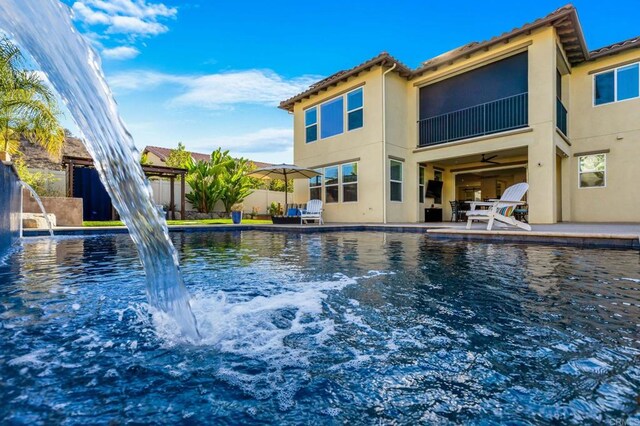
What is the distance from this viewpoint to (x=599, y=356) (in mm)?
1737

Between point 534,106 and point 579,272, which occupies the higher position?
point 534,106

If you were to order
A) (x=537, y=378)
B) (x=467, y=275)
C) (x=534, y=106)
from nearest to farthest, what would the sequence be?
(x=537, y=378) → (x=467, y=275) → (x=534, y=106)

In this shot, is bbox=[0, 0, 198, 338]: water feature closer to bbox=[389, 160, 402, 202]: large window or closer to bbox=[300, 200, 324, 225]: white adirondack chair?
bbox=[300, 200, 324, 225]: white adirondack chair

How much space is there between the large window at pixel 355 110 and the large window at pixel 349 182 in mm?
1683

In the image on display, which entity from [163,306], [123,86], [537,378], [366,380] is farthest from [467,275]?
[123,86]

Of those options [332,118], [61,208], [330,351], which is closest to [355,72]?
[332,118]

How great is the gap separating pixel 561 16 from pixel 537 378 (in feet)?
38.0

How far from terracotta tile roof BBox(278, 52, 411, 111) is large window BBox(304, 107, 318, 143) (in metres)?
0.74

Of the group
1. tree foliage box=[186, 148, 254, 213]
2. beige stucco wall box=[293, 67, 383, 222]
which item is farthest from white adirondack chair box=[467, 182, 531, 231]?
tree foliage box=[186, 148, 254, 213]

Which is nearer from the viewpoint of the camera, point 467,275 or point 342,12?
point 467,275

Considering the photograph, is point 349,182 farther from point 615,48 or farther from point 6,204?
point 6,204

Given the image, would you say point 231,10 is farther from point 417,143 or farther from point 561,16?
point 561,16

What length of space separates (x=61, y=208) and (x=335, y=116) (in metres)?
10.8

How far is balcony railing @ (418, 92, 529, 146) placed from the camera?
1130cm
